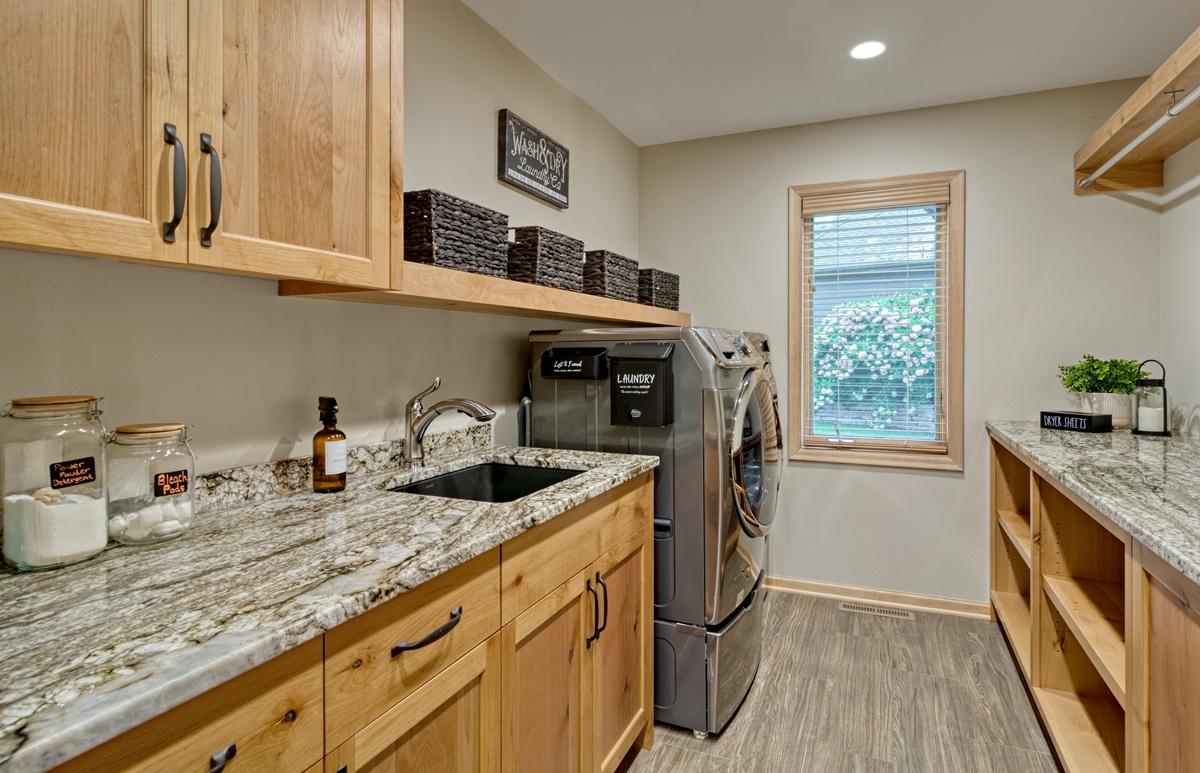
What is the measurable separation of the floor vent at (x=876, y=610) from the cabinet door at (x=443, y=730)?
7.88ft

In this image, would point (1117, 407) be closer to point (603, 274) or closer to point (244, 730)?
point (603, 274)

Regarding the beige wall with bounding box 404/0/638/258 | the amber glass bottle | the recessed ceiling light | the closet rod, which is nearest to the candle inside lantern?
the closet rod

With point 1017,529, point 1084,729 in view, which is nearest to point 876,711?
point 1084,729

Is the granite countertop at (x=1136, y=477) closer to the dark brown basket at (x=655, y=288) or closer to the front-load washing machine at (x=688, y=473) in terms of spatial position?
the front-load washing machine at (x=688, y=473)

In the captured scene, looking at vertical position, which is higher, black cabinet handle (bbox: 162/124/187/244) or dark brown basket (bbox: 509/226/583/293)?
dark brown basket (bbox: 509/226/583/293)

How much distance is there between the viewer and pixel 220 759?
2.34 ft

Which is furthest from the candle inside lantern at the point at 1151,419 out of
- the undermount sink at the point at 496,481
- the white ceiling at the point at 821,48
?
the undermount sink at the point at 496,481

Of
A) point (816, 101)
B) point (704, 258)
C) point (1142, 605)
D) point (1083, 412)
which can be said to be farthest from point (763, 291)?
point (1142, 605)

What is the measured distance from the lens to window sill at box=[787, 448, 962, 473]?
121 inches

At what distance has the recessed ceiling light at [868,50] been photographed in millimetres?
2441

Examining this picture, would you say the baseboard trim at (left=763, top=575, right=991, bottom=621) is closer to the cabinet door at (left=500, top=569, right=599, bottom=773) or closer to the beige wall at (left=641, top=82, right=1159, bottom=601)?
the beige wall at (left=641, top=82, right=1159, bottom=601)

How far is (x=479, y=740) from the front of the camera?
3.90 ft

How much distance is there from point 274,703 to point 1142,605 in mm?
1621

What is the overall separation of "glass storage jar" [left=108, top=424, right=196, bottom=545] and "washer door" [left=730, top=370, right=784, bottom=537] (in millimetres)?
1556
